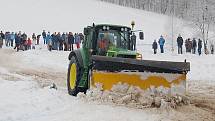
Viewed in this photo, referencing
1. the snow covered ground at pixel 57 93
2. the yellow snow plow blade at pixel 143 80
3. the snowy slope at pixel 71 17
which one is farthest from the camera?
the snowy slope at pixel 71 17

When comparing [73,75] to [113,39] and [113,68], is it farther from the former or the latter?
[113,68]

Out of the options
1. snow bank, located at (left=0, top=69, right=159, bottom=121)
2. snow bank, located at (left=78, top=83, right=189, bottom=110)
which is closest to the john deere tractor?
snow bank, located at (left=78, top=83, right=189, bottom=110)

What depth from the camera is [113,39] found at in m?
14.0

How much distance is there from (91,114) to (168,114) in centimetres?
170

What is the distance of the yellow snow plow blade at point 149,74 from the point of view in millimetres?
11492

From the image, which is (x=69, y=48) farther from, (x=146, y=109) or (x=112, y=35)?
(x=146, y=109)

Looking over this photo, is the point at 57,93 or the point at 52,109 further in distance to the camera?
the point at 57,93

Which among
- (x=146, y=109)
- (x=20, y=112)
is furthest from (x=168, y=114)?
(x=20, y=112)

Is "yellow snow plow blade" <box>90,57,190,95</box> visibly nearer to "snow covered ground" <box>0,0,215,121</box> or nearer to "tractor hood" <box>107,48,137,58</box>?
"snow covered ground" <box>0,0,215,121</box>

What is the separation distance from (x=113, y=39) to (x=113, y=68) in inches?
92.2

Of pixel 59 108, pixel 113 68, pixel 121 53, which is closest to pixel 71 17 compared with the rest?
pixel 121 53

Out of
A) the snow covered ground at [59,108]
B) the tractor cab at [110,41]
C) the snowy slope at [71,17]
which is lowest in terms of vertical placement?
the snow covered ground at [59,108]

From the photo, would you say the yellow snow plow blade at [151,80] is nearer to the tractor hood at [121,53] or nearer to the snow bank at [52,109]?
the snow bank at [52,109]

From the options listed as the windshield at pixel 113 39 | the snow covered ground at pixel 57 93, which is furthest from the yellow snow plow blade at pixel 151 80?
the windshield at pixel 113 39
